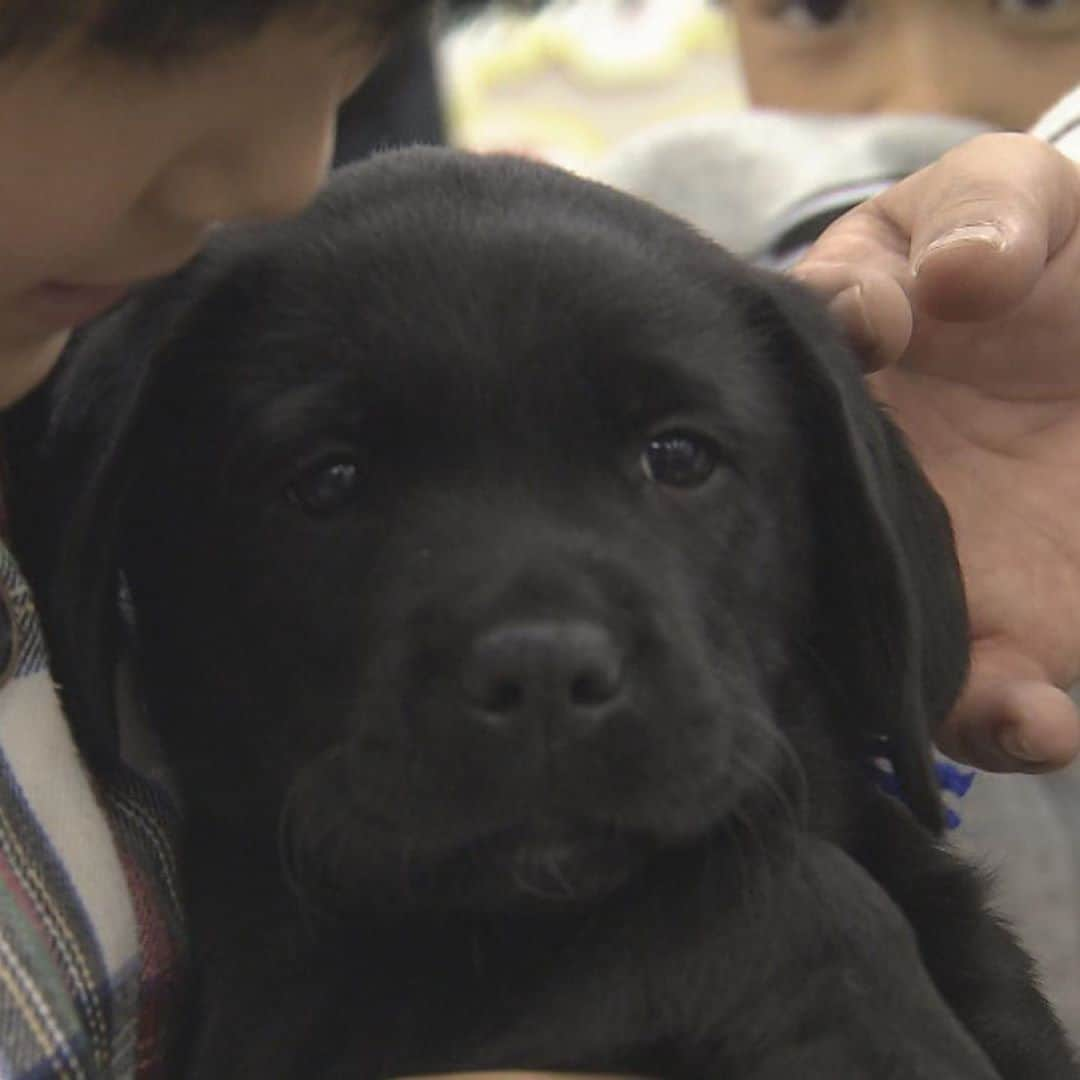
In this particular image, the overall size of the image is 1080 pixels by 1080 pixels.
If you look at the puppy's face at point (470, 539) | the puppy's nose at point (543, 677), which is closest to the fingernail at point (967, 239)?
the puppy's face at point (470, 539)

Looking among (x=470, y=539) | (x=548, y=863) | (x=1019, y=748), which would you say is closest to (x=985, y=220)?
(x=1019, y=748)

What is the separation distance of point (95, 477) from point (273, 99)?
304 millimetres

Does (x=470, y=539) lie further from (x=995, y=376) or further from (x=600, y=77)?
(x=600, y=77)

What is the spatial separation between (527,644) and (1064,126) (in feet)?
3.76

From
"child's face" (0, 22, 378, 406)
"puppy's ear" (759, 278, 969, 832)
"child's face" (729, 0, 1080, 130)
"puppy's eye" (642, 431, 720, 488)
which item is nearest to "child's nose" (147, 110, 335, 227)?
"child's face" (0, 22, 378, 406)

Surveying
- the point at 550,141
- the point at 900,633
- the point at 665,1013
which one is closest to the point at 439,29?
the point at 900,633

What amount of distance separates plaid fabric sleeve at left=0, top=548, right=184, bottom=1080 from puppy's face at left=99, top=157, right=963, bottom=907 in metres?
0.09

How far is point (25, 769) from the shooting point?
3.30ft

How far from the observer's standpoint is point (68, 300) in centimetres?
96

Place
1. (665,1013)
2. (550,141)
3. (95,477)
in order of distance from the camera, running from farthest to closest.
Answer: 1. (550,141)
2. (95,477)
3. (665,1013)

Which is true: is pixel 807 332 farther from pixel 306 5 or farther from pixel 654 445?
pixel 306 5

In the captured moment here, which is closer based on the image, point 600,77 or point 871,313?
point 871,313

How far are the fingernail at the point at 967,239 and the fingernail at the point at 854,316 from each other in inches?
1.9

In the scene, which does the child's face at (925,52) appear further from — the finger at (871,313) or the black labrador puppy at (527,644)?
the black labrador puppy at (527,644)
